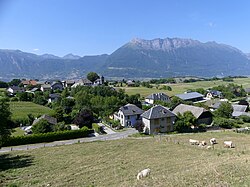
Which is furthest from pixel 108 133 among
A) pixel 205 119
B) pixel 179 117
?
pixel 205 119

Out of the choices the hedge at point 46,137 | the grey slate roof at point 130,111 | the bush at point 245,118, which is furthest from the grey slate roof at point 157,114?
the bush at point 245,118

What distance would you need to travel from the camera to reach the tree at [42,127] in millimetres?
45125

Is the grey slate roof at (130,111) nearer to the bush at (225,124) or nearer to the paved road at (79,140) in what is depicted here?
the paved road at (79,140)

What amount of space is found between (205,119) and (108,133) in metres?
23.1

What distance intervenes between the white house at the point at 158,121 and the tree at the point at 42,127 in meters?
18.8

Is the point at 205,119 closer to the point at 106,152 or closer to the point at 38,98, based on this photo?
the point at 106,152

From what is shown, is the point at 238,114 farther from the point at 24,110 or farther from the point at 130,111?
the point at 24,110

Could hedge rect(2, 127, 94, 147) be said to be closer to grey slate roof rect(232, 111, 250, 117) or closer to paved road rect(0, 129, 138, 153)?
paved road rect(0, 129, 138, 153)

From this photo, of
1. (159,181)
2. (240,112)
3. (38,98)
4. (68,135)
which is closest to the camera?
(159,181)

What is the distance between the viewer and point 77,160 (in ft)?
83.8

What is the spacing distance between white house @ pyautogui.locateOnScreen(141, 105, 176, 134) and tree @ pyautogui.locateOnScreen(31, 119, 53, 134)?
1876cm

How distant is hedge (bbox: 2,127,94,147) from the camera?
134ft

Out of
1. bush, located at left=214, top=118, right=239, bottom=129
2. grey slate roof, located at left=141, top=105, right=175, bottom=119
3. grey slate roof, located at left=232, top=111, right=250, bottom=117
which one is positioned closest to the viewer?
grey slate roof, located at left=141, top=105, right=175, bottom=119

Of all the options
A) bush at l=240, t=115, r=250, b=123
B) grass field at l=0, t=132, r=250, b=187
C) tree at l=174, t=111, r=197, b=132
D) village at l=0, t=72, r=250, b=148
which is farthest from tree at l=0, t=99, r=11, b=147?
bush at l=240, t=115, r=250, b=123
